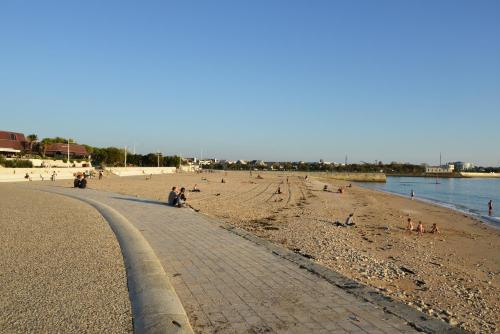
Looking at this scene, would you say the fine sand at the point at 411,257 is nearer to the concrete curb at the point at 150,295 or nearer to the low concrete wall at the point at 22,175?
the concrete curb at the point at 150,295

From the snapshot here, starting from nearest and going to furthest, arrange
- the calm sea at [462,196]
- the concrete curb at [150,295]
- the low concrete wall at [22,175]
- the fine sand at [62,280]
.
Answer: the concrete curb at [150,295], the fine sand at [62,280], the calm sea at [462,196], the low concrete wall at [22,175]

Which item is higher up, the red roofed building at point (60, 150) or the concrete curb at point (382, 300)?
the red roofed building at point (60, 150)

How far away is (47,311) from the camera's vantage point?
4391 millimetres

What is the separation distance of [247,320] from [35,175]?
41.5 m

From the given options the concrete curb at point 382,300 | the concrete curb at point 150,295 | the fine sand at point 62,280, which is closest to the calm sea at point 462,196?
the concrete curb at point 382,300

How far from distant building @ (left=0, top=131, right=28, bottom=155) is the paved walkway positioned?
229 feet

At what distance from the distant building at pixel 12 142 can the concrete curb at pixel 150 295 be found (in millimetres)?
69650

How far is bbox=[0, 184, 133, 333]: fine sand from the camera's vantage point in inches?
163

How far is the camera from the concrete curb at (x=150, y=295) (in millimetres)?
4023

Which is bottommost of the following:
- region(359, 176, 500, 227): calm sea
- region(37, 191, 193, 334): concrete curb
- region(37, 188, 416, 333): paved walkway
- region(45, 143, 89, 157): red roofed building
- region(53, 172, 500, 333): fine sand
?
region(359, 176, 500, 227): calm sea

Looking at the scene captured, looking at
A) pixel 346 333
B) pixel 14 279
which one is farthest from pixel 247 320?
pixel 14 279

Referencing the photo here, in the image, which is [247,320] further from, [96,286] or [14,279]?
[14,279]

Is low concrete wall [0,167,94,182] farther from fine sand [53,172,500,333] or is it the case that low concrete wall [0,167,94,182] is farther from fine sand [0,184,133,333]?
fine sand [0,184,133,333]

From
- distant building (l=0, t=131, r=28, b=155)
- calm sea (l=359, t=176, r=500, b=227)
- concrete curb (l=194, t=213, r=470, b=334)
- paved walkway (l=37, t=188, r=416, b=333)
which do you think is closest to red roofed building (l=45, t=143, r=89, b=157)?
distant building (l=0, t=131, r=28, b=155)
